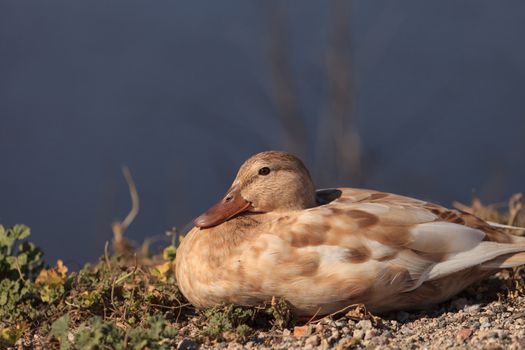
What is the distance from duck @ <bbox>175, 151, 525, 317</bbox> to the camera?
3676 millimetres

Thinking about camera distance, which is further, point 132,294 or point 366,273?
point 132,294

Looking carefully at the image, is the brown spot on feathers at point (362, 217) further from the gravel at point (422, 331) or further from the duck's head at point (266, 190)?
the gravel at point (422, 331)

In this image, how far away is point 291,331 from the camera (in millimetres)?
3762

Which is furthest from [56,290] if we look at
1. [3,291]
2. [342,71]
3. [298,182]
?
[342,71]

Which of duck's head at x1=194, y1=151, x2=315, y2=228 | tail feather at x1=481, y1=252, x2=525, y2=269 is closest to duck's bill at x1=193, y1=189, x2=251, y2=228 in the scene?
Answer: duck's head at x1=194, y1=151, x2=315, y2=228

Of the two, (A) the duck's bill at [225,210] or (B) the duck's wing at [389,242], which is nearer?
(B) the duck's wing at [389,242]

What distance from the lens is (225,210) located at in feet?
13.2

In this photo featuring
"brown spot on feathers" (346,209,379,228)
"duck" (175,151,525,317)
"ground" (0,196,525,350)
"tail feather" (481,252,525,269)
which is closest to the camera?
"ground" (0,196,525,350)

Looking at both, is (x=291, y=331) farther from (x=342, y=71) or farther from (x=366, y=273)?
(x=342, y=71)

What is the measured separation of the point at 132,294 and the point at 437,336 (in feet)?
4.97

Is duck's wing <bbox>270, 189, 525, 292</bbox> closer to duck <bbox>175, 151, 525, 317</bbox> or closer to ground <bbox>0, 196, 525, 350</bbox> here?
duck <bbox>175, 151, 525, 317</bbox>

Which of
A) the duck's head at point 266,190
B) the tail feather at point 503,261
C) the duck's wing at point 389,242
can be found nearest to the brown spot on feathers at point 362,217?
the duck's wing at point 389,242

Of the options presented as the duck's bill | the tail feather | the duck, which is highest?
the duck's bill

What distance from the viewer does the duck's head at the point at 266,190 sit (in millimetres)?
4027
